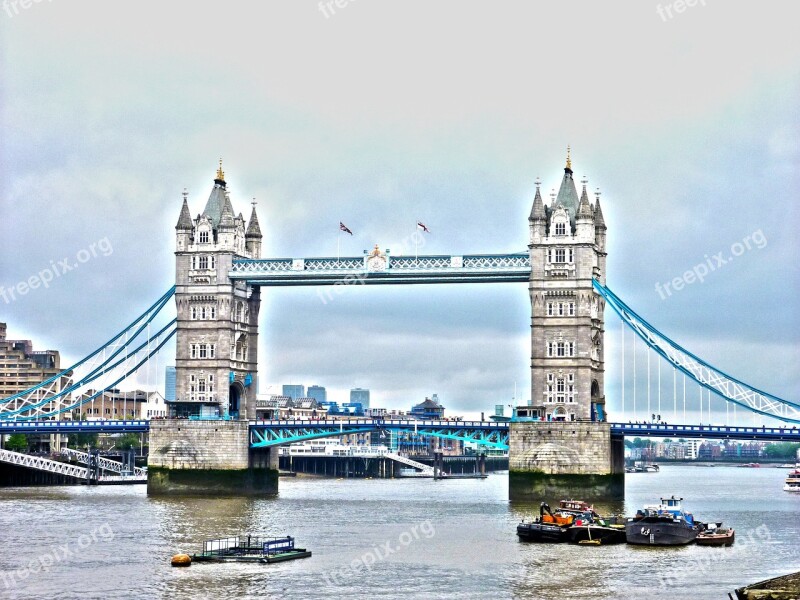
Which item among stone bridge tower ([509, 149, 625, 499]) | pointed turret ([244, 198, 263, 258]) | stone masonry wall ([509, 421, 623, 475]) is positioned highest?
pointed turret ([244, 198, 263, 258])

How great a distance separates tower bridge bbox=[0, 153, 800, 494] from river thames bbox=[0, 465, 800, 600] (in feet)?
22.8

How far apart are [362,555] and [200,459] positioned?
190 ft

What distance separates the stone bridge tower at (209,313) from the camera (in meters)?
138

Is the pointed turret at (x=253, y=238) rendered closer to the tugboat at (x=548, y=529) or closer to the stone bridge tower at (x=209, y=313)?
the stone bridge tower at (x=209, y=313)

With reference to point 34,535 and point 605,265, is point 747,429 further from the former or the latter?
point 34,535

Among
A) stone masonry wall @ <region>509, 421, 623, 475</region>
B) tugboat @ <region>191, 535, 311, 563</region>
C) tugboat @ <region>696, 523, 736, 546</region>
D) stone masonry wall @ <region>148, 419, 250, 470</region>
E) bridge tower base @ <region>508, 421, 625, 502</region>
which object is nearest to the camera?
tugboat @ <region>191, 535, 311, 563</region>

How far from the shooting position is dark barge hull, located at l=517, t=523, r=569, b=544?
284 ft

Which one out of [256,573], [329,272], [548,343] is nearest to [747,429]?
[548,343]

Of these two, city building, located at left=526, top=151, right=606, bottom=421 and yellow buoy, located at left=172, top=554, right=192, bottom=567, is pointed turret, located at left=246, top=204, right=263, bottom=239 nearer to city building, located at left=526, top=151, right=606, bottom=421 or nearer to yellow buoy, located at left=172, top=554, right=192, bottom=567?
city building, located at left=526, top=151, right=606, bottom=421

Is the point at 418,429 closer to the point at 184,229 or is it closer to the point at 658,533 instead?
the point at 184,229

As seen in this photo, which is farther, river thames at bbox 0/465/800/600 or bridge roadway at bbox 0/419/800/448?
bridge roadway at bbox 0/419/800/448

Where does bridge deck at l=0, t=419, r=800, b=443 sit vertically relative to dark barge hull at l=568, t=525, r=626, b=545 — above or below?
above

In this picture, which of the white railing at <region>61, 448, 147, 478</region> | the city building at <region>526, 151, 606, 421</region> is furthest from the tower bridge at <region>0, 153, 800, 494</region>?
the white railing at <region>61, 448, 147, 478</region>

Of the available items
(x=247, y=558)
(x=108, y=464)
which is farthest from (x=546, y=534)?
(x=108, y=464)
